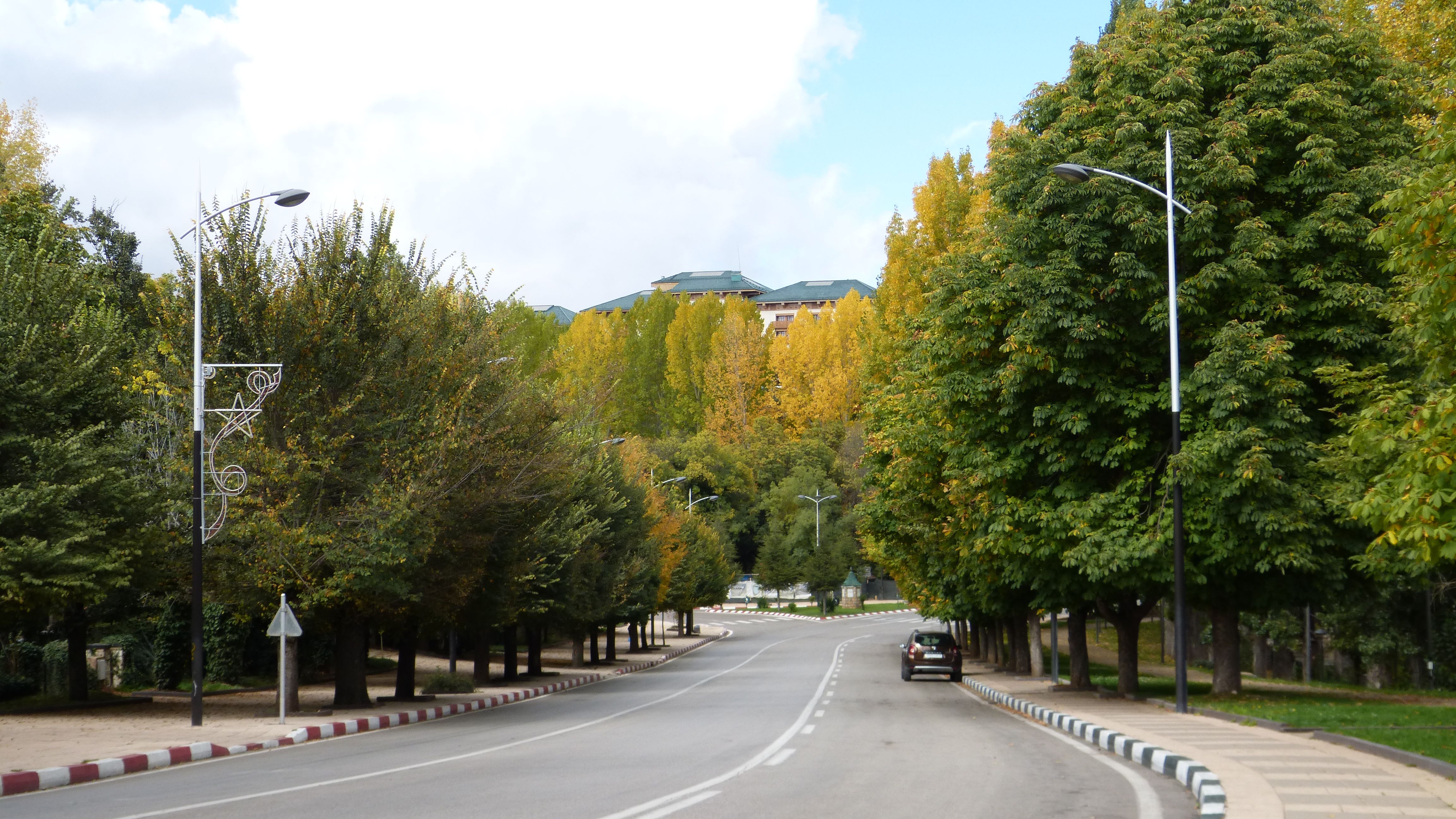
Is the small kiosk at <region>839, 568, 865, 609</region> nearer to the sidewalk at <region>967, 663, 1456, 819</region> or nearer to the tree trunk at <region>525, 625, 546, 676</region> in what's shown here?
the tree trunk at <region>525, 625, 546, 676</region>

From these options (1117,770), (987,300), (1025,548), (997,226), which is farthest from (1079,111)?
(1117,770)

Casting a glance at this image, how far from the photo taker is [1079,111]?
24.5 meters

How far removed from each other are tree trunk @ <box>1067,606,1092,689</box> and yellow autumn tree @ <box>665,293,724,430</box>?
85.7 m

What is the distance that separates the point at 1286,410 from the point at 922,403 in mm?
7877

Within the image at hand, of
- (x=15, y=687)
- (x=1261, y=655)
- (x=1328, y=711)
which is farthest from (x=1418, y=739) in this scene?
(x=1261, y=655)

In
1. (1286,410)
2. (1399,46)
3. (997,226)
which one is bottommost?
(1286,410)

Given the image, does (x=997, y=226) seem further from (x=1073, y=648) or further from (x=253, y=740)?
(x=253, y=740)

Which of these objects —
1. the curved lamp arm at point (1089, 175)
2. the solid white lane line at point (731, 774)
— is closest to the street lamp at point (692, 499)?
the curved lamp arm at point (1089, 175)

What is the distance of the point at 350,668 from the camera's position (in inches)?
988

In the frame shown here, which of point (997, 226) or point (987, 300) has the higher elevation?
point (997, 226)

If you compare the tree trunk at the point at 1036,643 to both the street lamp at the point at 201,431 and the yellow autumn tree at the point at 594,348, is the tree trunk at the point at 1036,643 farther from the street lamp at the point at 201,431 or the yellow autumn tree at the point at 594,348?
the yellow autumn tree at the point at 594,348

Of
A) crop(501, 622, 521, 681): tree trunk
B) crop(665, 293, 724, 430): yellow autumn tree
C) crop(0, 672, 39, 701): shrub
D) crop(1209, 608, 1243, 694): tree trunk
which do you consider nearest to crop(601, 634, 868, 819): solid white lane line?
crop(1209, 608, 1243, 694): tree trunk

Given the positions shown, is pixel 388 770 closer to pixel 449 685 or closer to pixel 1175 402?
pixel 1175 402

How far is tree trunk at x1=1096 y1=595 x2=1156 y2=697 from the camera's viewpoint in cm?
2605
